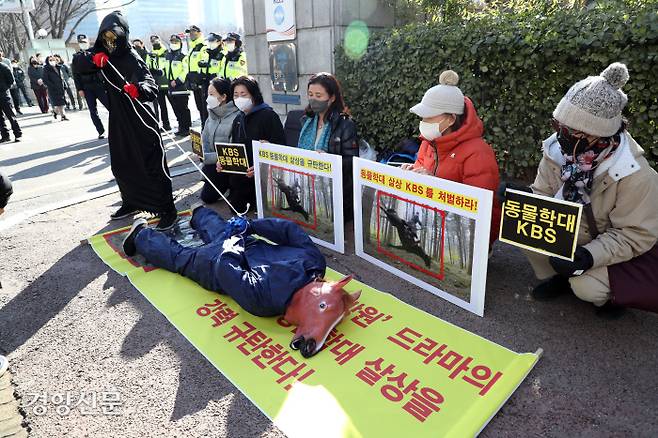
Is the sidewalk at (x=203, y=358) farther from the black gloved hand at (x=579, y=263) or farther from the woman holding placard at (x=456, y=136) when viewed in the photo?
the woman holding placard at (x=456, y=136)

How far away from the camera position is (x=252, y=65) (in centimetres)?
717

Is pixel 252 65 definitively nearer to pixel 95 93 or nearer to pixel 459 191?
pixel 95 93

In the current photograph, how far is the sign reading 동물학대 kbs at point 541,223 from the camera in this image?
2.26m

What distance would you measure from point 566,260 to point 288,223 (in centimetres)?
172

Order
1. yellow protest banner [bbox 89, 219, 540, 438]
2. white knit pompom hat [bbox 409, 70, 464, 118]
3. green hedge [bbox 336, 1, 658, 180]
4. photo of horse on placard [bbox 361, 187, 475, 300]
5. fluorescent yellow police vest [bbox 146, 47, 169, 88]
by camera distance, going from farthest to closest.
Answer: fluorescent yellow police vest [bbox 146, 47, 169, 88]
green hedge [bbox 336, 1, 658, 180]
white knit pompom hat [bbox 409, 70, 464, 118]
photo of horse on placard [bbox 361, 187, 475, 300]
yellow protest banner [bbox 89, 219, 540, 438]

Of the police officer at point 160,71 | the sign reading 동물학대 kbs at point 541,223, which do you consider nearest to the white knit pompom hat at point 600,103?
the sign reading 동물학대 kbs at point 541,223

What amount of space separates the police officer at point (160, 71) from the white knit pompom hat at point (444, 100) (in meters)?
7.80

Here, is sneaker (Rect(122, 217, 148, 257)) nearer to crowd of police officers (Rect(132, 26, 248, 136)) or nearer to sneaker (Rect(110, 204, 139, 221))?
sneaker (Rect(110, 204, 139, 221))

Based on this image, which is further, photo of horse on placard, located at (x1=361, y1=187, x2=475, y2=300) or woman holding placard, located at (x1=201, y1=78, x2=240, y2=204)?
woman holding placard, located at (x1=201, y1=78, x2=240, y2=204)

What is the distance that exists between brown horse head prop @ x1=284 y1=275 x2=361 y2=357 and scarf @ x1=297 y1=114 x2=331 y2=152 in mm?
1751

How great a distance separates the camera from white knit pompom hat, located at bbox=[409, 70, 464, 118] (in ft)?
9.37

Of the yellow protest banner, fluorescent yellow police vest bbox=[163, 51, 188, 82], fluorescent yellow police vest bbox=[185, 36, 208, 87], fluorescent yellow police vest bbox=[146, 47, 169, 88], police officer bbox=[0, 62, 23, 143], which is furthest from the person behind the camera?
fluorescent yellow police vest bbox=[146, 47, 169, 88]

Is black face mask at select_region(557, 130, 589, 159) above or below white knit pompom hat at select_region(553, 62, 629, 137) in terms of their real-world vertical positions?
below

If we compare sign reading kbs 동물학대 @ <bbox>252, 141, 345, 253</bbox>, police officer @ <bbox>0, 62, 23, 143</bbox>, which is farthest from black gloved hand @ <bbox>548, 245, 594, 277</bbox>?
police officer @ <bbox>0, 62, 23, 143</bbox>
